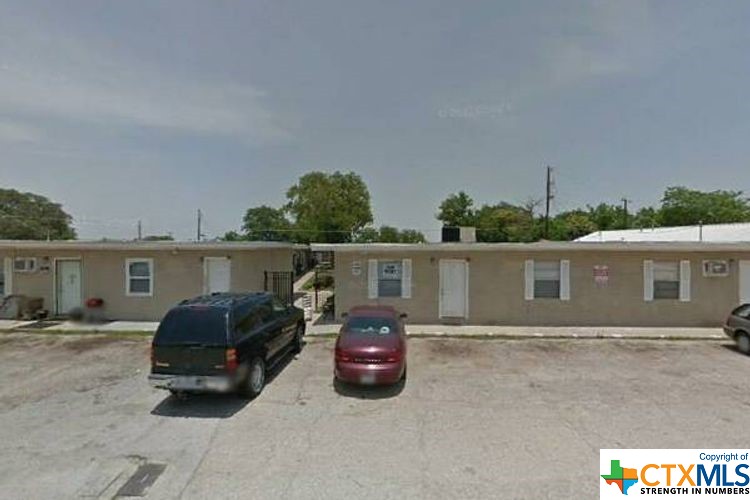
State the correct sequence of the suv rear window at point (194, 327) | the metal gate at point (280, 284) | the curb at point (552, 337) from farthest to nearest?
1. the metal gate at point (280, 284)
2. the curb at point (552, 337)
3. the suv rear window at point (194, 327)

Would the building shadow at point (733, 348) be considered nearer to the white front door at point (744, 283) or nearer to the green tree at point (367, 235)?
the white front door at point (744, 283)

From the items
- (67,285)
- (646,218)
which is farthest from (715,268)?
(646,218)

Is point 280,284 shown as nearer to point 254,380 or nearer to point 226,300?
point 226,300

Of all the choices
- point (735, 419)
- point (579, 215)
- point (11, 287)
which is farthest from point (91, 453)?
point (579, 215)

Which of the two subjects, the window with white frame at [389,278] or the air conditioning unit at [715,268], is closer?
the air conditioning unit at [715,268]

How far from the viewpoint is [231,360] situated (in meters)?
7.23

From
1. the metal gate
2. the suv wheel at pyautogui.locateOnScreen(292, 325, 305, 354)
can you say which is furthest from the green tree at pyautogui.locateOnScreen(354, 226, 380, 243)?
the suv wheel at pyautogui.locateOnScreen(292, 325, 305, 354)

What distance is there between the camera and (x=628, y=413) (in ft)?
23.2

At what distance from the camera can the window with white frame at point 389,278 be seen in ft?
49.2

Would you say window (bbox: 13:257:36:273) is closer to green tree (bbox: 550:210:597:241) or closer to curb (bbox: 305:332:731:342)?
curb (bbox: 305:332:731:342)

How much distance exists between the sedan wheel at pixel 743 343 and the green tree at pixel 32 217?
6170cm

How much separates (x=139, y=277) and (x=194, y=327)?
9.86 m

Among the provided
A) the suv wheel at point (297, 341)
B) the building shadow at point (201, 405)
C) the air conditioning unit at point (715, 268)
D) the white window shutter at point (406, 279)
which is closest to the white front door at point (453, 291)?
the white window shutter at point (406, 279)

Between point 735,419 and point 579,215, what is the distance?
167 ft
